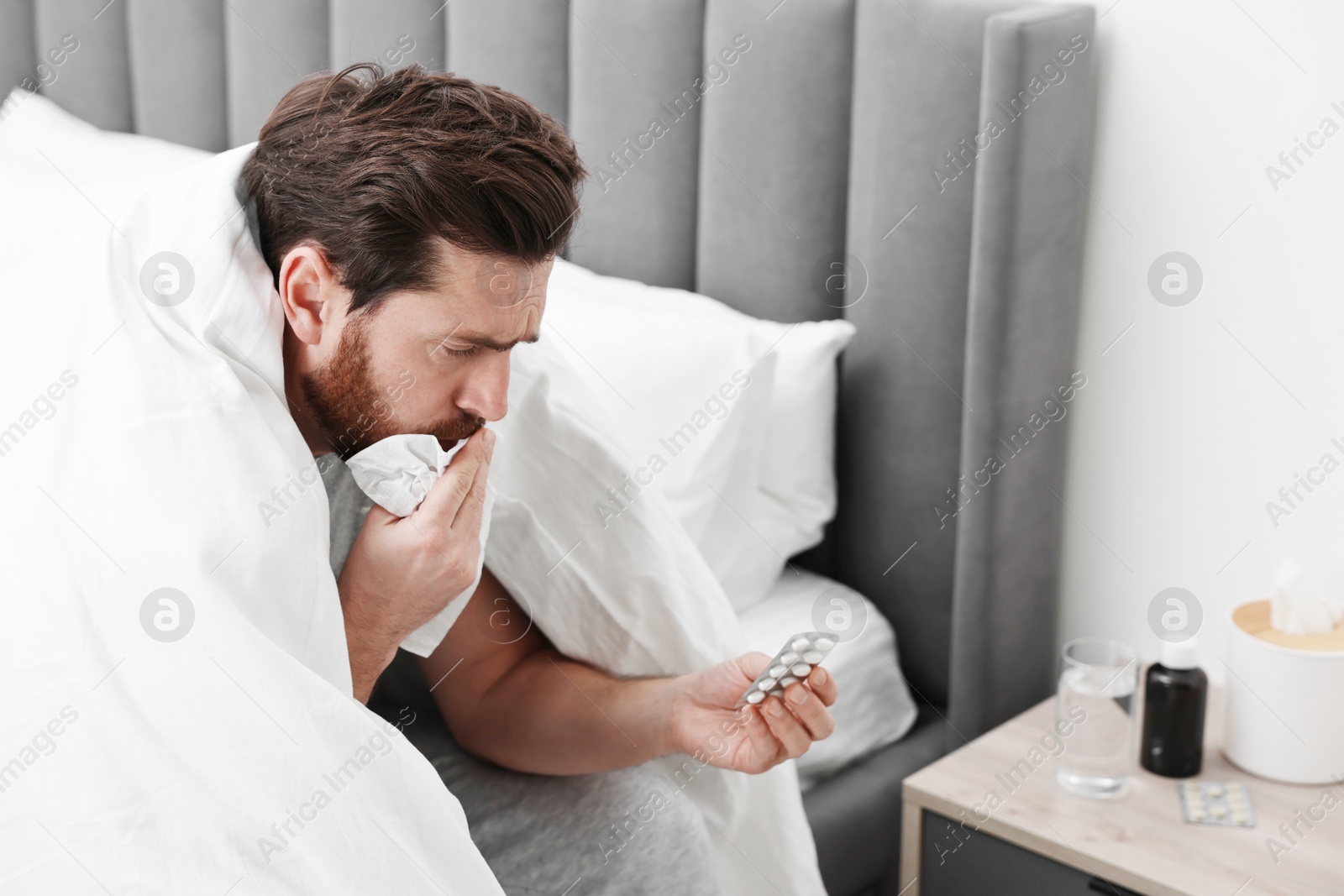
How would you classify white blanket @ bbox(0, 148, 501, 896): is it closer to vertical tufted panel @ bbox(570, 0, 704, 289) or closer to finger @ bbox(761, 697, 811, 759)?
finger @ bbox(761, 697, 811, 759)

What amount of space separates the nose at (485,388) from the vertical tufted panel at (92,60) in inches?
62.9

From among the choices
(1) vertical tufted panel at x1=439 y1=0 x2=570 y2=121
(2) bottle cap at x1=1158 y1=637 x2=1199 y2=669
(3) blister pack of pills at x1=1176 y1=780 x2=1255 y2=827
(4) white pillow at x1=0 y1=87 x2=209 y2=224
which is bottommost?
(3) blister pack of pills at x1=1176 y1=780 x2=1255 y2=827

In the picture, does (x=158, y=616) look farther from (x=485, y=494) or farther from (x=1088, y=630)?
(x=1088, y=630)

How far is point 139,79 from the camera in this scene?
7.06 feet

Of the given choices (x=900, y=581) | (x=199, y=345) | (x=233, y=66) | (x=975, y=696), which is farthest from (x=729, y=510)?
→ (x=233, y=66)

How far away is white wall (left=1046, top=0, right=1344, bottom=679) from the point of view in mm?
1165

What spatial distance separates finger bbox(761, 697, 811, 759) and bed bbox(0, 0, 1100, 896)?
325 mm

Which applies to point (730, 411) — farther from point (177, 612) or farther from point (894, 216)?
point (177, 612)

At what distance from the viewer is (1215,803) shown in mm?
1129

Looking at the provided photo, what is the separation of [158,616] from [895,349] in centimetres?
85

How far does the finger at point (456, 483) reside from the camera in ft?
A: 3.15

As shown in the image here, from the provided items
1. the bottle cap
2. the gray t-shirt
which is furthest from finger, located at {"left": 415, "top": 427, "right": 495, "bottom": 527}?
the bottle cap

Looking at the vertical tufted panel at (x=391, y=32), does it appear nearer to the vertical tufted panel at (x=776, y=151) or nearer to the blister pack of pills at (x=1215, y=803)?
the vertical tufted panel at (x=776, y=151)

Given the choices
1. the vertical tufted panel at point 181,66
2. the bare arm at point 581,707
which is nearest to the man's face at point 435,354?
the bare arm at point 581,707
